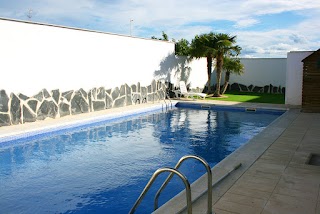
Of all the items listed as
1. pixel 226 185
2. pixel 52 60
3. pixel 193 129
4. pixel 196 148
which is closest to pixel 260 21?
pixel 193 129

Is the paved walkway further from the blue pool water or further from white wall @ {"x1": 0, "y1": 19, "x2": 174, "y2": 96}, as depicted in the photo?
white wall @ {"x1": 0, "y1": 19, "x2": 174, "y2": 96}

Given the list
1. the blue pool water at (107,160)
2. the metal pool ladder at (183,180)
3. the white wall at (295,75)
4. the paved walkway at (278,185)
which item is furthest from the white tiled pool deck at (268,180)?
the white wall at (295,75)

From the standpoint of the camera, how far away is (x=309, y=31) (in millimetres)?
14148

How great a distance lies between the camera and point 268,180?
193 inches

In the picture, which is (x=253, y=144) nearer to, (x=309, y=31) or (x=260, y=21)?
(x=260, y=21)

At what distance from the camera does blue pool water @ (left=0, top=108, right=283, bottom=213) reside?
200 inches

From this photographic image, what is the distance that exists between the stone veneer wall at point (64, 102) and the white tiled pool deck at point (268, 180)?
1.34 m

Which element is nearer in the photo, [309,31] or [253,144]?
[253,144]

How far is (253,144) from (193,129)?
3505mm

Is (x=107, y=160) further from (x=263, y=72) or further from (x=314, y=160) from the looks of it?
(x=263, y=72)

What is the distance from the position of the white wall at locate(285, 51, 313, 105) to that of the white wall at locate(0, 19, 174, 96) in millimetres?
6892

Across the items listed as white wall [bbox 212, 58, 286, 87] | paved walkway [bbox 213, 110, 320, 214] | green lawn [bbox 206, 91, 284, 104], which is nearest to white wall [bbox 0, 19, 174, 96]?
green lawn [bbox 206, 91, 284, 104]

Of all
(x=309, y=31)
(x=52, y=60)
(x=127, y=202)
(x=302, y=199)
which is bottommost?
(x=127, y=202)

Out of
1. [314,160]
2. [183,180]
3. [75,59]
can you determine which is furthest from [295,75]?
[183,180]
